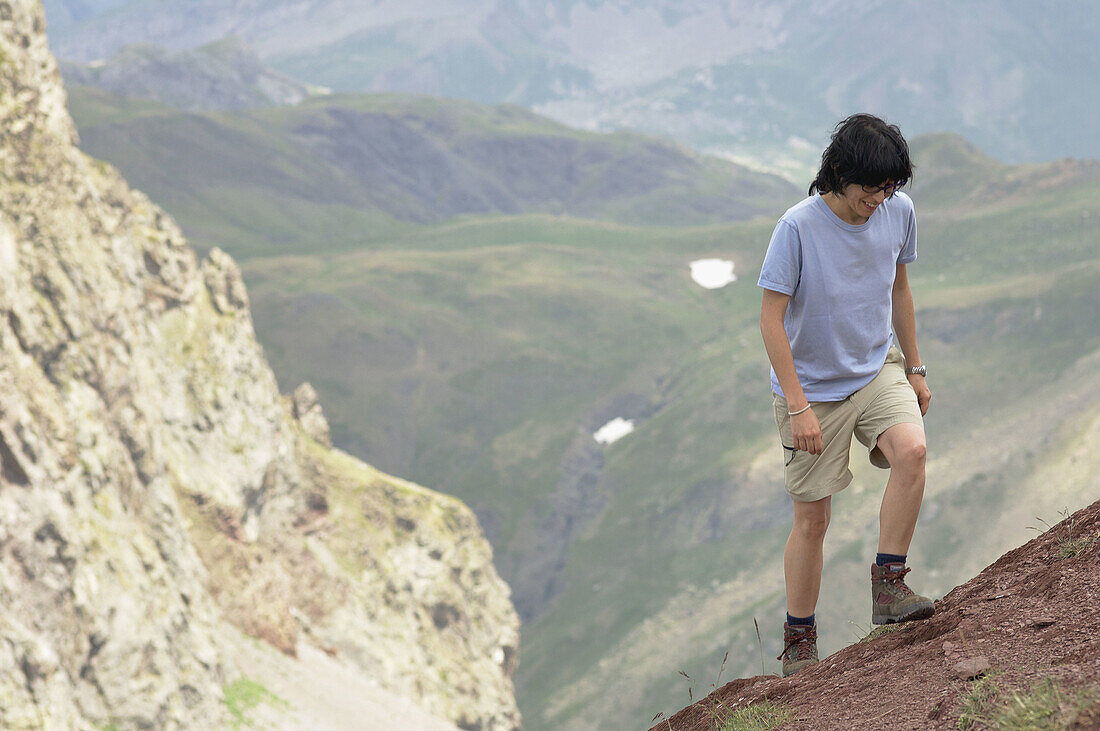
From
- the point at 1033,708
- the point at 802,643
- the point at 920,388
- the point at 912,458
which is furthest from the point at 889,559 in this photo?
the point at 1033,708

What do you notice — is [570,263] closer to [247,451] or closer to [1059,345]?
[1059,345]

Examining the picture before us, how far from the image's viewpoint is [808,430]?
21.4 feet

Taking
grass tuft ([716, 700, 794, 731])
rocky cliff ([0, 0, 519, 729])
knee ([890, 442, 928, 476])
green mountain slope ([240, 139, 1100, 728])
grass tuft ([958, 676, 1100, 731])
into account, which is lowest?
grass tuft ([958, 676, 1100, 731])

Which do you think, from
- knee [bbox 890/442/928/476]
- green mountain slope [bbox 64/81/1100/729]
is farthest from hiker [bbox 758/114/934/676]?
green mountain slope [bbox 64/81/1100/729]

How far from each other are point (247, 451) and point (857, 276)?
136ft

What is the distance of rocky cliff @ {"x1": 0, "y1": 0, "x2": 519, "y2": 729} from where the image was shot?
2789 cm

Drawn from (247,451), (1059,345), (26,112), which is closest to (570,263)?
(1059,345)

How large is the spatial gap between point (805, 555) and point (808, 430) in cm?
100

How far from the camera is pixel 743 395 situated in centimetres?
11150

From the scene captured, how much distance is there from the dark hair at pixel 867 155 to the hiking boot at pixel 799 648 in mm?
2985

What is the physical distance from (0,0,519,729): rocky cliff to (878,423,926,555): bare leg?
2186cm

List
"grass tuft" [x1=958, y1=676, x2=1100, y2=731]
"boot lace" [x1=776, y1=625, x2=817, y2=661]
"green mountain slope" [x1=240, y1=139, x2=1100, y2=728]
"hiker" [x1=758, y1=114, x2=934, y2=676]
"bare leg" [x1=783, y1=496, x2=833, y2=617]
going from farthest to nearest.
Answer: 1. "green mountain slope" [x1=240, y1=139, x2=1100, y2=728]
2. "boot lace" [x1=776, y1=625, x2=817, y2=661]
3. "bare leg" [x1=783, y1=496, x2=833, y2=617]
4. "hiker" [x1=758, y1=114, x2=934, y2=676]
5. "grass tuft" [x1=958, y1=676, x2=1100, y2=731]

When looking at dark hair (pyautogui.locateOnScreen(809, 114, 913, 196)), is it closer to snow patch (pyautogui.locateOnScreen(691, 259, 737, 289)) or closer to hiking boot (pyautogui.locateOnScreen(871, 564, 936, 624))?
hiking boot (pyautogui.locateOnScreen(871, 564, 936, 624))

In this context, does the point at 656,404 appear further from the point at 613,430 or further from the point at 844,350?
the point at 844,350
